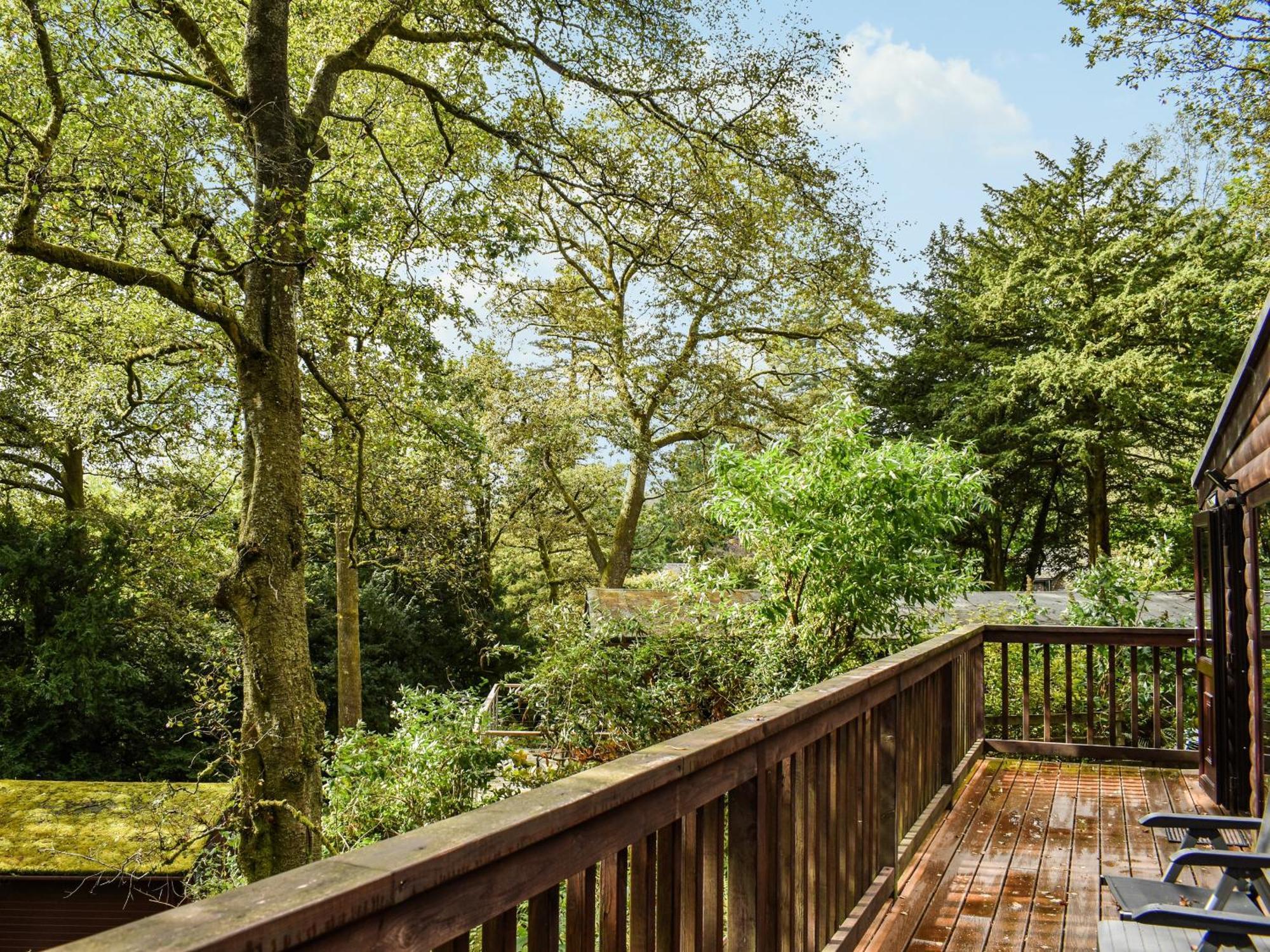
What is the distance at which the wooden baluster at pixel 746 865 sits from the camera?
208 centimetres

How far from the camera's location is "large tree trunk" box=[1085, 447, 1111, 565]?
1997 cm

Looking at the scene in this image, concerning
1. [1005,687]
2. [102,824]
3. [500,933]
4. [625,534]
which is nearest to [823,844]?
[500,933]

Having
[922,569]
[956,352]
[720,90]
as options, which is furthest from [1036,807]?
[956,352]

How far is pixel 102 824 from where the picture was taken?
9508 millimetres

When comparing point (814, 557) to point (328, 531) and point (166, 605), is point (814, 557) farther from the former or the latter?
point (328, 531)

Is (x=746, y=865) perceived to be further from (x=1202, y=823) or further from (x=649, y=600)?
(x=649, y=600)

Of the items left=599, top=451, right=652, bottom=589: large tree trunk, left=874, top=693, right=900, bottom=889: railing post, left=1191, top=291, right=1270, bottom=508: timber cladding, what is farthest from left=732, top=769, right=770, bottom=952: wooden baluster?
left=599, top=451, right=652, bottom=589: large tree trunk

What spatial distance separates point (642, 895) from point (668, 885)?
0.47 feet

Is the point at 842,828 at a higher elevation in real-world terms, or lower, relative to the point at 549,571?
higher

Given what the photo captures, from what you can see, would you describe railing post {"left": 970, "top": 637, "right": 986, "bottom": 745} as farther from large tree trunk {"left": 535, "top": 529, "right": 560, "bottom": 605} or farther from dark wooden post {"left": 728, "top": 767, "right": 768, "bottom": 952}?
large tree trunk {"left": 535, "top": 529, "right": 560, "bottom": 605}

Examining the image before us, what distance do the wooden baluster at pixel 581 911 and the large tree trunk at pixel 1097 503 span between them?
20.9m

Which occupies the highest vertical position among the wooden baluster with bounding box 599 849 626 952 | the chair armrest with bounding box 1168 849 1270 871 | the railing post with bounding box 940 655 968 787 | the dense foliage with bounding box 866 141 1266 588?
the dense foliage with bounding box 866 141 1266 588

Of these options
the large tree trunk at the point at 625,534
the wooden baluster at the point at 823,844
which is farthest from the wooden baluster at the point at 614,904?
the large tree trunk at the point at 625,534

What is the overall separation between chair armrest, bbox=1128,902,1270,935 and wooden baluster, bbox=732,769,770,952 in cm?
102
